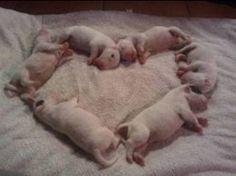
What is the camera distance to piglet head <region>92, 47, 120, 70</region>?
4.66 feet

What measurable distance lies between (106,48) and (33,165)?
0.57 meters

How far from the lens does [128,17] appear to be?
182 centimetres

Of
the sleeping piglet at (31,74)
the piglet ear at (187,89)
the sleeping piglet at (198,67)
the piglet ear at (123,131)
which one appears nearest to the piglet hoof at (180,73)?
the sleeping piglet at (198,67)

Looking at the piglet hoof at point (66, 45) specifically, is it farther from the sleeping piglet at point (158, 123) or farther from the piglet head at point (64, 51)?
the sleeping piglet at point (158, 123)

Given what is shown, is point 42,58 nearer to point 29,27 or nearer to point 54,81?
point 54,81

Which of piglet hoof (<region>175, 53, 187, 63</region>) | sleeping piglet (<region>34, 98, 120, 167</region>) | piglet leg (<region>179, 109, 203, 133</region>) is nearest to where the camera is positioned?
sleeping piglet (<region>34, 98, 120, 167</region>)

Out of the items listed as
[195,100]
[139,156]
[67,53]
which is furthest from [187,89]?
[67,53]

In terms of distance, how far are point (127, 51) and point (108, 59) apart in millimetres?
87

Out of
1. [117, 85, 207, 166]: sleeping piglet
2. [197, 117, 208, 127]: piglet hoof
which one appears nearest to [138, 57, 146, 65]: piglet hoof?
[117, 85, 207, 166]: sleeping piglet

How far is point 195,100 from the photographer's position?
50.5 inches

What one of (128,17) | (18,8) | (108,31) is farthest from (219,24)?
(18,8)

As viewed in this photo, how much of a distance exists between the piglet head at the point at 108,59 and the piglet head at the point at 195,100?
1.01 feet

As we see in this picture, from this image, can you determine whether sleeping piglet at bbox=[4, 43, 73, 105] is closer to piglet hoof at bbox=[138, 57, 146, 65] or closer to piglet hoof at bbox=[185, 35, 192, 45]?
piglet hoof at bbox=[138, 57, 146, 65]

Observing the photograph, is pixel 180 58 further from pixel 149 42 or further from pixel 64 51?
pixel 64 51
